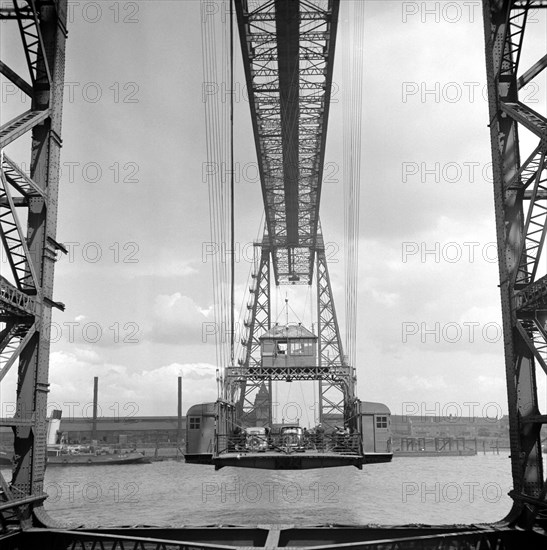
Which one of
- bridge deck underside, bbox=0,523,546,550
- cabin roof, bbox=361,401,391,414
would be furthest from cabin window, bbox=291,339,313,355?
bridge deck underside, bbox=0,523,546,550

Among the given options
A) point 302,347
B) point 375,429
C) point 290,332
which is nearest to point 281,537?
point 375,429

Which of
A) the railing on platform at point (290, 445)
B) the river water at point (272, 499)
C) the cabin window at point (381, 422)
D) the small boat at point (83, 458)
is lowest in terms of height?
the small boat at point (83, 458)

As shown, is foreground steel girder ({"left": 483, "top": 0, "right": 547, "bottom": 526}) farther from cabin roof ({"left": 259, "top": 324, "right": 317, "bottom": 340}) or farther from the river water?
cabin roof ({"left": 259, "top": 324, "right": 317, "bottom": 340})

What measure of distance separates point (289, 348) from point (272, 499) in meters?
13.4

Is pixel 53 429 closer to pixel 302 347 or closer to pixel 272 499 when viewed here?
pixel 272 499

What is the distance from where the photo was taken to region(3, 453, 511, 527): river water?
115 feet

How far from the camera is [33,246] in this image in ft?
47.2

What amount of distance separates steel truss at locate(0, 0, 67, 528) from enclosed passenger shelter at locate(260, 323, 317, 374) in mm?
22642

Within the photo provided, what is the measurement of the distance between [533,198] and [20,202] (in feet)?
39.0

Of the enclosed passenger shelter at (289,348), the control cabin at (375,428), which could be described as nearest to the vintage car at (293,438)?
the control cabin at (375,428)

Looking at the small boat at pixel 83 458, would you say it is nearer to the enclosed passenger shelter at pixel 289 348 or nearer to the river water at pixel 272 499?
the river water at pixel 272 499

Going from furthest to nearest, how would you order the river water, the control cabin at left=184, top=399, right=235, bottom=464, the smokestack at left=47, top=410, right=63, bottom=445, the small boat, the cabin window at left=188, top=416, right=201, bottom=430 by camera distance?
the smokestack at left=47, top=410, right=63, bottom=445 → the small boat → the river water → the cabin window at left=188, top=416, right=201, bottom=430 → the control cabin at left=184, top=399, right=235, bottom=464

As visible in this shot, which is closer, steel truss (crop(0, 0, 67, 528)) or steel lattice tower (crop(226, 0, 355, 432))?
steel truss (crop(0, 0, 67, 528))

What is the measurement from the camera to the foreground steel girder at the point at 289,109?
28.3 metres
